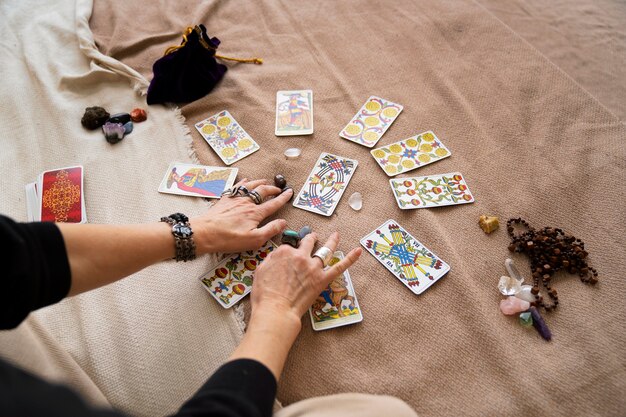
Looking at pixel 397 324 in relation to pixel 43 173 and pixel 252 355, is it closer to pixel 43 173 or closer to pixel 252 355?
pixel 252 355

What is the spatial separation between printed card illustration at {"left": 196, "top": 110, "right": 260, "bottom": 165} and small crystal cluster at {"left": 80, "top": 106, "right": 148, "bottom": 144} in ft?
0.80

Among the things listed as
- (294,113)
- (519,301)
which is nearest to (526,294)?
(519,301)

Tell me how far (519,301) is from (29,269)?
1.17 meters

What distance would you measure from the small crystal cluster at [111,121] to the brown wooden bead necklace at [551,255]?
138cm

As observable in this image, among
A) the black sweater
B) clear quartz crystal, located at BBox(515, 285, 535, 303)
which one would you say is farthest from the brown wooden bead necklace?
the black sweater

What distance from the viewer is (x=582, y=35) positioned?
196 centimetres

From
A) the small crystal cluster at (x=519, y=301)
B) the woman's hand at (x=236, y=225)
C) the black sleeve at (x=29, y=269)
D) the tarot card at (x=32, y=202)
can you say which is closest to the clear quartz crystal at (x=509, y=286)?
the small crystal cluster at (x=519, y=301)

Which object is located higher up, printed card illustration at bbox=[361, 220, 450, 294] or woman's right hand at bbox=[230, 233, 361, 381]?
woman's right hand at bbox=[230, 233, 361, 381]

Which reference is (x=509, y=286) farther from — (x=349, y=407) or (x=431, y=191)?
(x=349, y=407)

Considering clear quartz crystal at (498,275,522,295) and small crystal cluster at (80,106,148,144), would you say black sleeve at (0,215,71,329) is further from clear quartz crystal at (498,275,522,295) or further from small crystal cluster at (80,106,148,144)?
clear quartz crystal at (498,275,522,295)

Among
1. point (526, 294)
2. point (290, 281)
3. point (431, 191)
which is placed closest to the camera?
point (290, 281)

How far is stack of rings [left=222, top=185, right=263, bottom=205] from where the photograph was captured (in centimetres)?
131

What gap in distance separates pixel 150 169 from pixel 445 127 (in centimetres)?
109

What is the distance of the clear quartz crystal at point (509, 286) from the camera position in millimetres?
1207
